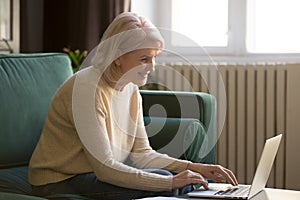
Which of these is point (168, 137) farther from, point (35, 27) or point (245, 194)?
point (35, 27)

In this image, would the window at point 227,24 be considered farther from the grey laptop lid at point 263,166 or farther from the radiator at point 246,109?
the grey laptop lid at point 263,166

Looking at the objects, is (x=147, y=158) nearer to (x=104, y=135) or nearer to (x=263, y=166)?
(x=104, y=135)

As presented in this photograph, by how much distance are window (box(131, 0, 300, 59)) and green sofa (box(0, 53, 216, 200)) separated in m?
1.11

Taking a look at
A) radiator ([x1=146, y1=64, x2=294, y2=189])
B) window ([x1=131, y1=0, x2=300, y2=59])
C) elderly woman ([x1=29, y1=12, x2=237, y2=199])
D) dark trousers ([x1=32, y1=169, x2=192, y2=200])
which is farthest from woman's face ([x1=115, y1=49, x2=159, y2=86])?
window ([x1=131, y1=0, x2=300, y2=59])

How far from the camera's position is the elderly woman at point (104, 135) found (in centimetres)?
191

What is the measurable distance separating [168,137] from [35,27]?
1596 millimetres

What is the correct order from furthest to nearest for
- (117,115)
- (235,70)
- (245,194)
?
(235,70)
(117,115)
(245,194)

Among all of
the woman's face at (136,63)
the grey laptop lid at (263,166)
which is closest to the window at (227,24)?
the woman's face at (136,63)

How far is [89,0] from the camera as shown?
3.59 m

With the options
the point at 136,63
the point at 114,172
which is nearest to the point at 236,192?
the point at 114,172

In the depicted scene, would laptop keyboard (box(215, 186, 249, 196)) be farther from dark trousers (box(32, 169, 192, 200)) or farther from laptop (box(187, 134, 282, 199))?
dark trousers (box(32, 169, 192, 200))

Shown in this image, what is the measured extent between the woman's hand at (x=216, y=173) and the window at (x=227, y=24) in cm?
176

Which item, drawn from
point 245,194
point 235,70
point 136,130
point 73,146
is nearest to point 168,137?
point 136,130

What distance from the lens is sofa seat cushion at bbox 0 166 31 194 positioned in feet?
6.87
